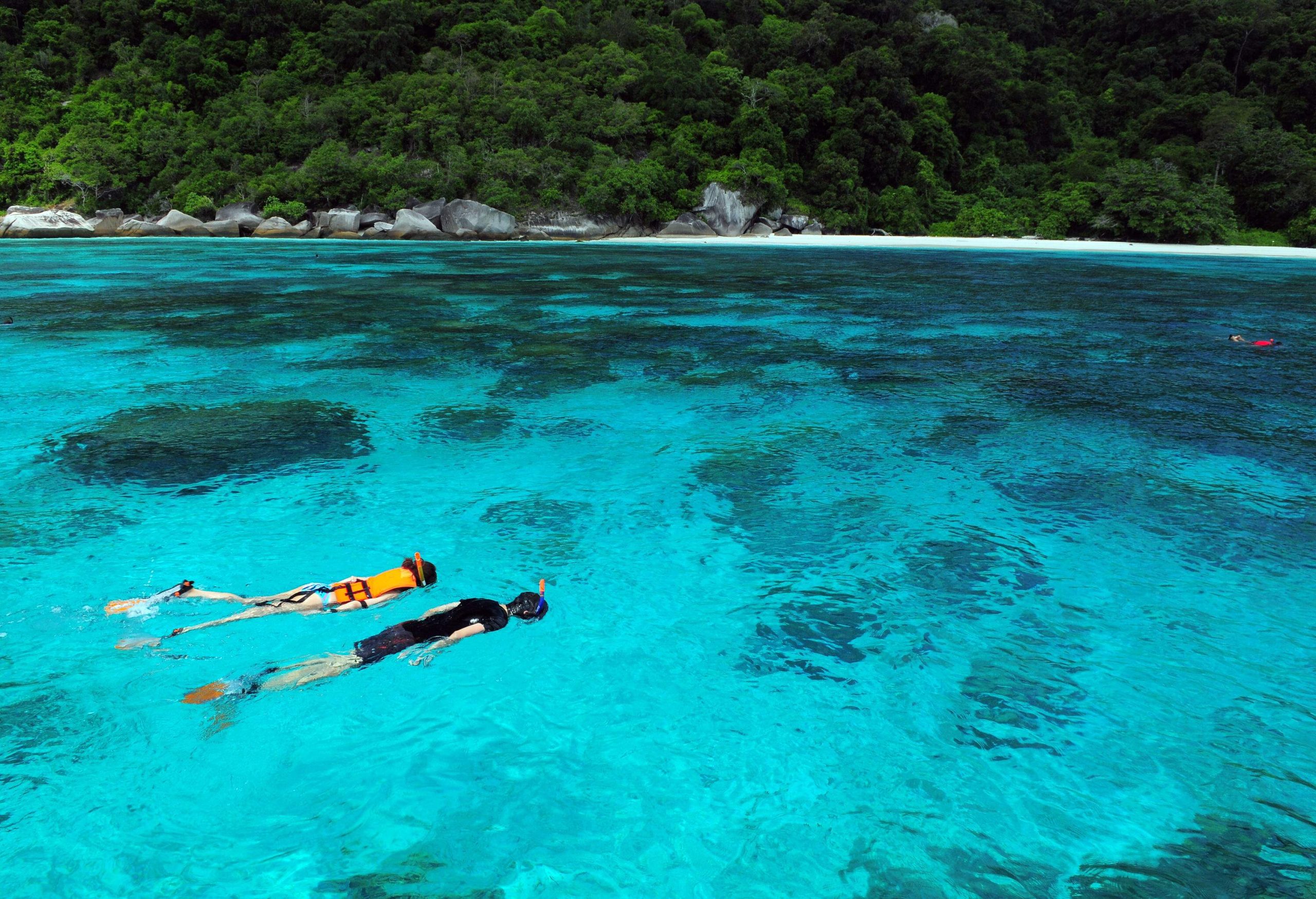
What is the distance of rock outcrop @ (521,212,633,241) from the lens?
52.2m

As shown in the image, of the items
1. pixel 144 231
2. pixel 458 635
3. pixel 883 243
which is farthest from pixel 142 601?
pixel 144 231

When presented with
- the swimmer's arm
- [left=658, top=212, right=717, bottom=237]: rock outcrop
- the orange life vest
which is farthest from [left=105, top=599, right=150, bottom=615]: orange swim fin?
[left=658, top=212, right=717, bottom=237]: rock outcrop

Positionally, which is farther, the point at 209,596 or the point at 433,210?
the point at 433,210

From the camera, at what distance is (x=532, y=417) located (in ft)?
Result: 34.2

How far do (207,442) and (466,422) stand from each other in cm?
307

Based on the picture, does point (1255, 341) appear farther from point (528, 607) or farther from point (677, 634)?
point (528, 607)

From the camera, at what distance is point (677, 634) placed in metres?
5.45

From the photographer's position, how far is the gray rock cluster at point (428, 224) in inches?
1887

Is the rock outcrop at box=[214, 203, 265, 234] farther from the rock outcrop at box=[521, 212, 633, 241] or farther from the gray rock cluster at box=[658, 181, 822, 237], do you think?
the gray rock cluster at box=[658, 181, 822, 237]

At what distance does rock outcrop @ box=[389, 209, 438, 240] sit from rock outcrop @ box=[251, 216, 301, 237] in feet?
18.3

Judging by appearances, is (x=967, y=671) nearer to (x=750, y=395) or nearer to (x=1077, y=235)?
(x=750, y=395)

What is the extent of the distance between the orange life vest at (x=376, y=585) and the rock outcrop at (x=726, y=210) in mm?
49639

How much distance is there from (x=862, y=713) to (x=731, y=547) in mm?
2313

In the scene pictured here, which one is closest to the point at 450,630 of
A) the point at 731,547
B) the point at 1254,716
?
the point at 731,547
